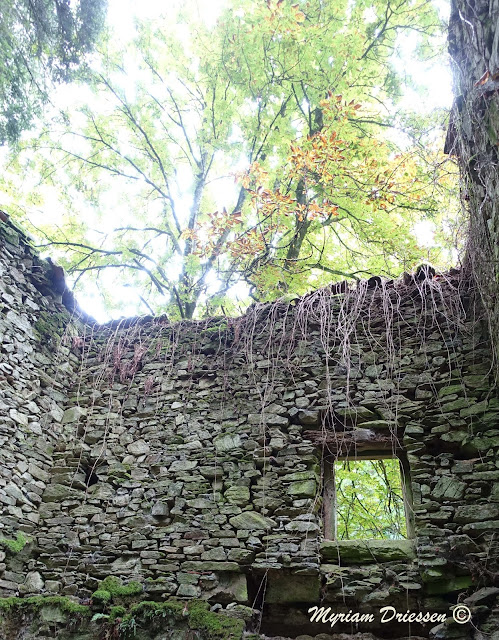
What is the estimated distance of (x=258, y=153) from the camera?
8.95 metres

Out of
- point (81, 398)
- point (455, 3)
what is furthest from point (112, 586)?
point (455, 3)

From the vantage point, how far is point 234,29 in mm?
8336

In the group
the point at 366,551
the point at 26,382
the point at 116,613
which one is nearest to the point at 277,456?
the point at 366,551

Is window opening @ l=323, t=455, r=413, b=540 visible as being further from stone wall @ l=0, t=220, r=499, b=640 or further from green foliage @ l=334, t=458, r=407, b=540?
stone wall @ l=0, t=220, r=499, b=640

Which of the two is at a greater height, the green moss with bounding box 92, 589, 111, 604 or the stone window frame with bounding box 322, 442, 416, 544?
the stone window frame with bounding box 322, 442, 416, 544

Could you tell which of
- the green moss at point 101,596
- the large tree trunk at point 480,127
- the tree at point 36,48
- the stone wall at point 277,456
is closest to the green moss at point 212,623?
the stone wall at point 277,456

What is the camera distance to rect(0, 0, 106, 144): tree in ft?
14.4

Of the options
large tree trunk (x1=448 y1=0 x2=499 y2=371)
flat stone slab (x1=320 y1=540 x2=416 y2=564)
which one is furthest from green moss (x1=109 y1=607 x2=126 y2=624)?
large tree trunk (x1=448 y1=0 x2=499 y2=371)

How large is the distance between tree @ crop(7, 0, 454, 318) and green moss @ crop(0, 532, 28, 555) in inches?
156

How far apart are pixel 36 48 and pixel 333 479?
4849 millimetres

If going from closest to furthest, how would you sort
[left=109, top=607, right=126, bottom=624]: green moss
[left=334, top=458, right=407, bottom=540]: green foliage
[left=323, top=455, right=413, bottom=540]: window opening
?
[left=109, top=607, right=126, bottom=624]: green moss
[left=323, top=455, right=413, bottom=540]: window opening
[left=334, top=458, right=407, bottom=540]: green foliage

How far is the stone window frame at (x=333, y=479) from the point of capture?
149 inches

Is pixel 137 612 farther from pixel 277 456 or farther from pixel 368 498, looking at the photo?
pixel 368 498

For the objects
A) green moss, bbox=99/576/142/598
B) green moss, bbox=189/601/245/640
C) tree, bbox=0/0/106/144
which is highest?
tree, bbox=0/0/106/144
